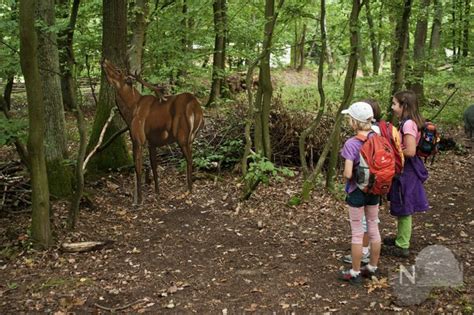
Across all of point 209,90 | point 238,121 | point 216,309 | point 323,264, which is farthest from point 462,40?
point 216,309

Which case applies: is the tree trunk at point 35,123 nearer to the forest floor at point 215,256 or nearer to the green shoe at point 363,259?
the forest floor at point 215,256

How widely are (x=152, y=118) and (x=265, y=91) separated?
6.45ft

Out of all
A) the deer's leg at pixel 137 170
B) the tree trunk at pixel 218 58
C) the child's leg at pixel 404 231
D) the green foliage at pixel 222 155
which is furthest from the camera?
the tree trunk at pixel 218 58

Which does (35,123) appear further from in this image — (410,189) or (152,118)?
(410,189)

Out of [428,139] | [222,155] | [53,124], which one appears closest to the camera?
[428,139]

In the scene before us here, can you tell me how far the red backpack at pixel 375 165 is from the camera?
3982mm

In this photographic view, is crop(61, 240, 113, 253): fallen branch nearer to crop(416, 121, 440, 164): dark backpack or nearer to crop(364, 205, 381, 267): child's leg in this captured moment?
crop(364, 205, 381, 267): child's leg

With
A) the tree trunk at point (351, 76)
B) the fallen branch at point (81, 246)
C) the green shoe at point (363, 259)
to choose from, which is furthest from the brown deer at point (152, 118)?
the green shoe at point (363, 259)

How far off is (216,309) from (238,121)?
5894 millimetres

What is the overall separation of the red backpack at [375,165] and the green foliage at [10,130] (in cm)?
393

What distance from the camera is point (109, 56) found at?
7.90 m

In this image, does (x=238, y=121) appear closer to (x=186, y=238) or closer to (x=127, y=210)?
(x=127, y=210)

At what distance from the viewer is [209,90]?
16.8 m

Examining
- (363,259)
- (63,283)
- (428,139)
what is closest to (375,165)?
(428,139)
